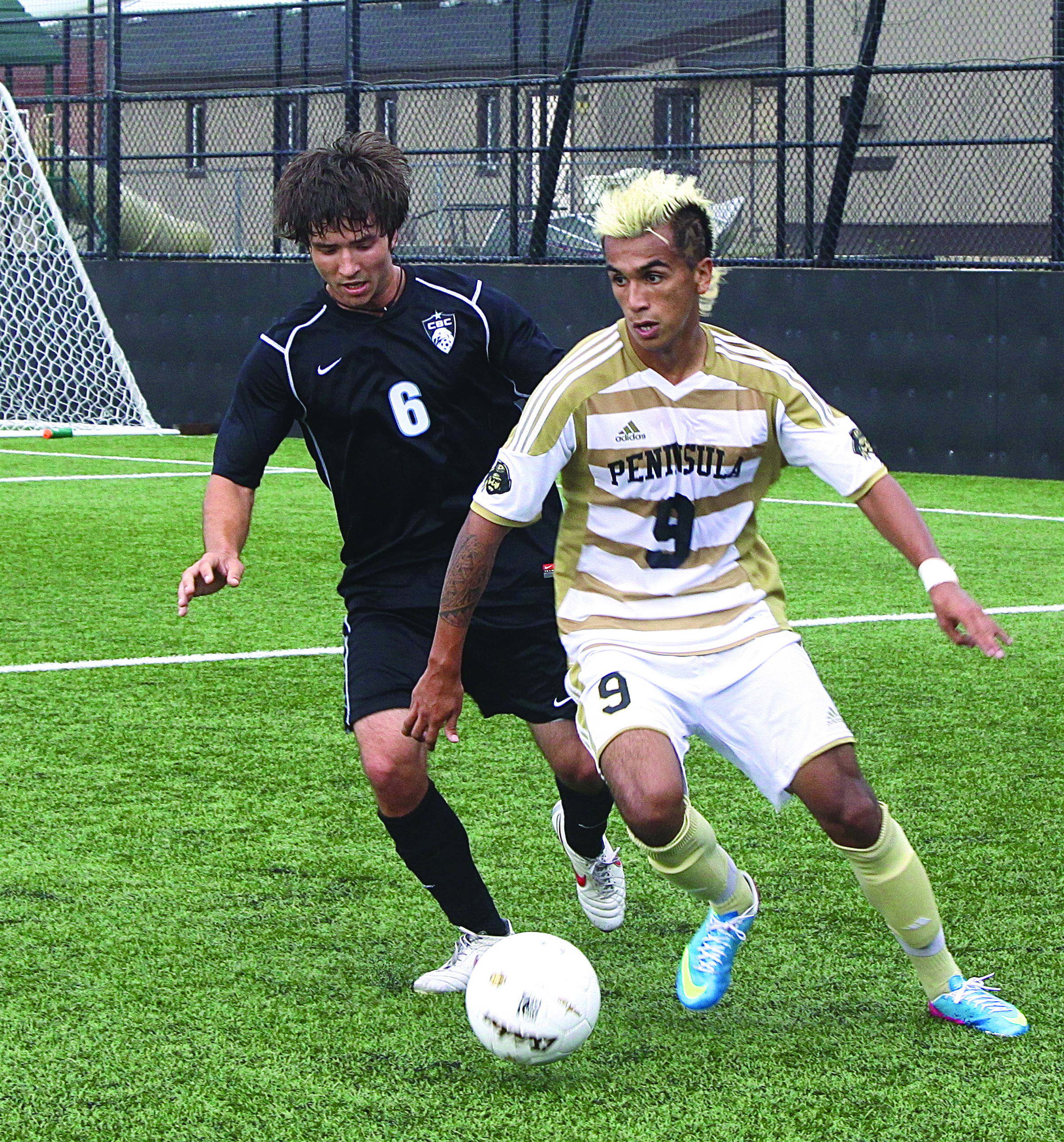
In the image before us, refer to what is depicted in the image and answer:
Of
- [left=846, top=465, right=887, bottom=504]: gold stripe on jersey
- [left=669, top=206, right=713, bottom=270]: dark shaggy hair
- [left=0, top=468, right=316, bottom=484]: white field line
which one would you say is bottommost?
[left=0, top=468, right=316, bottom=484]: white field line

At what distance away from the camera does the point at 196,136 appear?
16.4 metres

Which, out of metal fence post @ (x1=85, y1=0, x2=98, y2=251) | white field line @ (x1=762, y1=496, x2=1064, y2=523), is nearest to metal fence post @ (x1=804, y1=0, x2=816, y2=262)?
white field line @ (x1=762, y1=496, x2=1064, y2=523)

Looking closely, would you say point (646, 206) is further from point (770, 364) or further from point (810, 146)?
point (810, 146)

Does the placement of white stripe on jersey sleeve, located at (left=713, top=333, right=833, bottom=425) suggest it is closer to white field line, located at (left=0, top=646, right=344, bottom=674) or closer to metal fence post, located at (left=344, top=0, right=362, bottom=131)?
white field line, located at (left=0, top=646, right=344, bottom=674)

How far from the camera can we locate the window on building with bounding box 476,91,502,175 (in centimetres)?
1466

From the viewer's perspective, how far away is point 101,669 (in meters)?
6.53

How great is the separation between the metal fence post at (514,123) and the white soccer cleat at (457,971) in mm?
11537

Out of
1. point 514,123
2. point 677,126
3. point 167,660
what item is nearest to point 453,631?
point 167,660

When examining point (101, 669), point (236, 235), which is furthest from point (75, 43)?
point (101, 669)

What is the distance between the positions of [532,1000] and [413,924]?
93cm

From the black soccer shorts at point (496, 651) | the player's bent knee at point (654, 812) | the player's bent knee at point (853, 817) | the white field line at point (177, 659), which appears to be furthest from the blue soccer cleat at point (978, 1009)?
the white field line at point (177, 659)

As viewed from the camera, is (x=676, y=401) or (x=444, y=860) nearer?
(x=676, y=401)

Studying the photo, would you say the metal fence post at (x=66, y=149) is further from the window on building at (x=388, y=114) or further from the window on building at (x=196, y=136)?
the window on building at (x=388, y=114)

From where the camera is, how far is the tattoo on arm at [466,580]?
11.6ft
